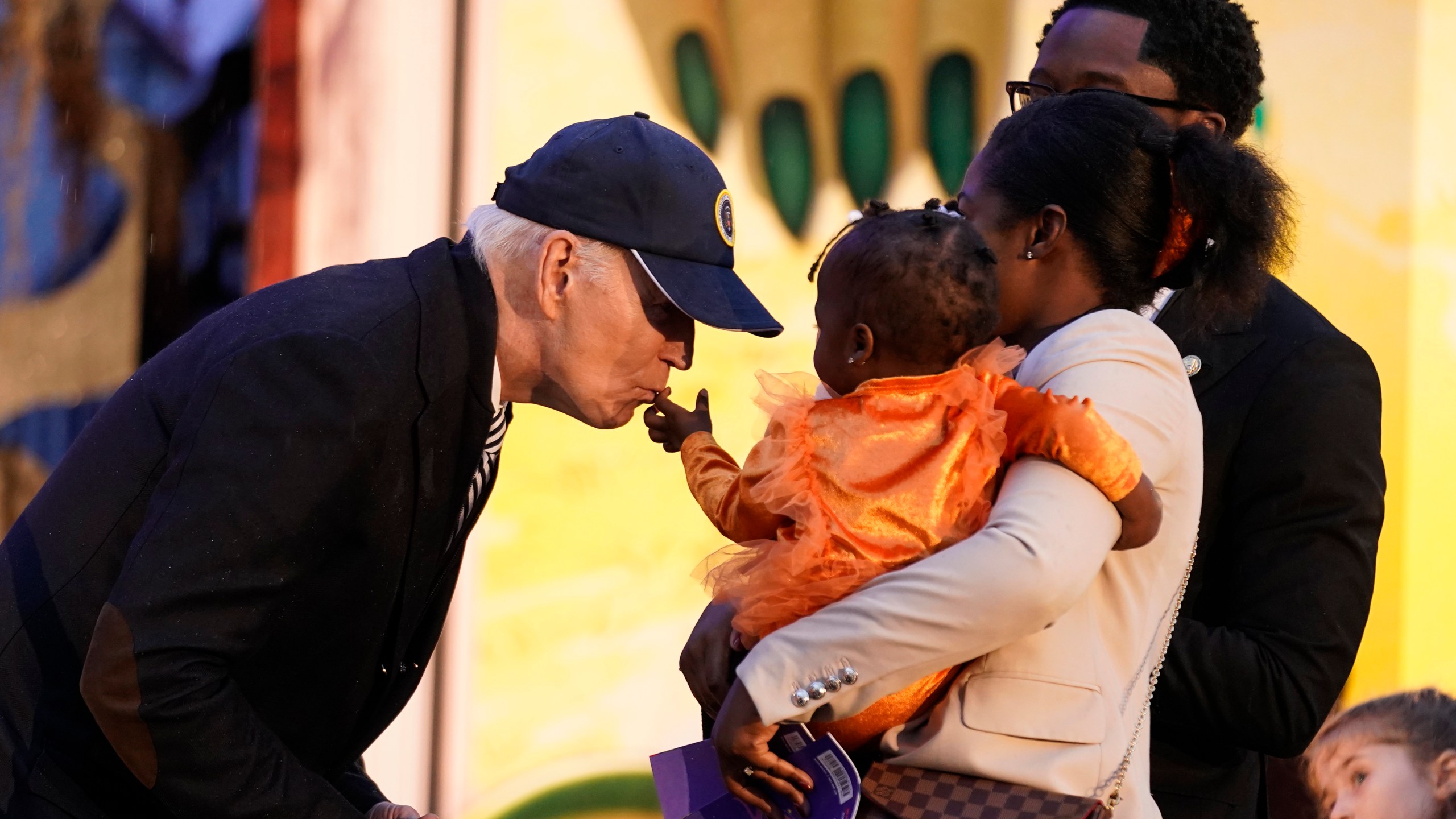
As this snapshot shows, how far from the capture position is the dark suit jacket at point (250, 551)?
65.4 inches

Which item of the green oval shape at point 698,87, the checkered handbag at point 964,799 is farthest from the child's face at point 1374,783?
the green oval shape at point 698,87

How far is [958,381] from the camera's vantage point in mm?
1615

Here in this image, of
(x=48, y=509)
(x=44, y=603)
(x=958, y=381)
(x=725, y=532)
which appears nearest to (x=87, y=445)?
(x=48, y=509)

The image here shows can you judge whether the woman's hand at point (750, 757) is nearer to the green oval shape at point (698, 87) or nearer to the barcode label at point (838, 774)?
the barcode label at point (838, 774)

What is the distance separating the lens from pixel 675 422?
204 cm

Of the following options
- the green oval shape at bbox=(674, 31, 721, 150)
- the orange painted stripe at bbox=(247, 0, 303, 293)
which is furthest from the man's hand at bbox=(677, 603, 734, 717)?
the green oval shape at bbox=(674, 31, 721, 150)

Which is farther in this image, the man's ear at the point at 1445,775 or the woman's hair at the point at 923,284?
the man's ear at the point at 1445,775

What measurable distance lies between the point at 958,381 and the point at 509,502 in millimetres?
2722

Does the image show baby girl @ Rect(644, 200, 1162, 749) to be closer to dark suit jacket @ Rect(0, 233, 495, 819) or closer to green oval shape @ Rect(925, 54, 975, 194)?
dark suit jacket @ Rect(0, 233, 495, 819)

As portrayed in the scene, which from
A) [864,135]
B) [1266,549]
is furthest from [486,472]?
[864,135]

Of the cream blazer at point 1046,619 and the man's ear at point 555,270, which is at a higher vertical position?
the man's ear at point 555,270

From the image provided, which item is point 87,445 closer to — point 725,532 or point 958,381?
point 725,532

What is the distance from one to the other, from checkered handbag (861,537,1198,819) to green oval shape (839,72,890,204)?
3209 mm

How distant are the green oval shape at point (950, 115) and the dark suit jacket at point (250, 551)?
287cm
